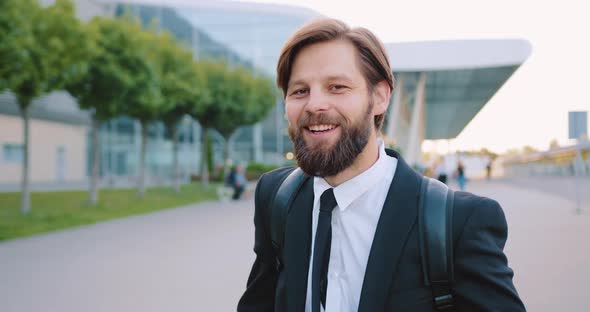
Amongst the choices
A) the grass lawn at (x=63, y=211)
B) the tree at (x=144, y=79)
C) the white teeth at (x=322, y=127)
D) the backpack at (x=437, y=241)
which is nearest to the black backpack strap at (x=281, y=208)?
the white teeth at (x=322, y=127)

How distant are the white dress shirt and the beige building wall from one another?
3023 cm

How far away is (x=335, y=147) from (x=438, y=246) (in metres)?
0.46

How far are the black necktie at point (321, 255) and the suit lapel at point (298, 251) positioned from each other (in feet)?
0.16

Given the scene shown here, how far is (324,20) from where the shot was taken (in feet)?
5.04

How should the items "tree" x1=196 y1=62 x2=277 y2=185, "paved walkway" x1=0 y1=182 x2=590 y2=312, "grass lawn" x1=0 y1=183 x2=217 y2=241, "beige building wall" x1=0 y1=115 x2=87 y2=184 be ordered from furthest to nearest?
"beige building wall" x1=0 y1=115 x2=87 y2=184 → "tree" x1=196 y1=62 x2=277 y2=185 → "grass lawn" x1=0 y1=183 x2=217 y2=241 → "paved walkway" x1=0 y1=182 x2=590 y2=312

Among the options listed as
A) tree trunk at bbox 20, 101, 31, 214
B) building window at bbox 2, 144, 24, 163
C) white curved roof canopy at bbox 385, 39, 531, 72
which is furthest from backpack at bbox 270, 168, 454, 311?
building window at bbox 2, 144, 24, 163

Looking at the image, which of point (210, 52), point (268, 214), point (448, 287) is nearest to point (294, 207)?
point (268, 214)

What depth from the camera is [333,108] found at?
59.9 inches

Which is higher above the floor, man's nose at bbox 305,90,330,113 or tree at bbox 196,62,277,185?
tree at bbox 196,62,277,185

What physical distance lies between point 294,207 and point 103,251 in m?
7.30

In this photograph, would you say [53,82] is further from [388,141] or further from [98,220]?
[388,141]

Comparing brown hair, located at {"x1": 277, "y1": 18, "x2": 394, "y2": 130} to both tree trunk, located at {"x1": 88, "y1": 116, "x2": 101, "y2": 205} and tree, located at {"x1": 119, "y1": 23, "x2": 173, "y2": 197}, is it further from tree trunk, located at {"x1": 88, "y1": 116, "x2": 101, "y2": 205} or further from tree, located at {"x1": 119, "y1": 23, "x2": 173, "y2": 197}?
tree trunk, located at {"x1": 88, "y1": 116, "x2": 101, "y2": 205}

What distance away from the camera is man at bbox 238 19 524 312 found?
4.49 ft

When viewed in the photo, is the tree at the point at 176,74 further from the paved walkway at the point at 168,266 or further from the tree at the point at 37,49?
the paved walkway at the point at 168,266
